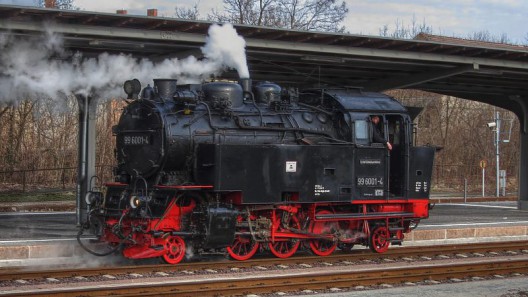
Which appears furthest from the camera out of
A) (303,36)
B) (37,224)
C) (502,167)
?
(502,167)

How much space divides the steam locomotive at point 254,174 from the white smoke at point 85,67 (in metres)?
1.13

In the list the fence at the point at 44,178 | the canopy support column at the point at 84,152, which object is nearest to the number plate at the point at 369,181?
the canopy support column at the point at 84,152

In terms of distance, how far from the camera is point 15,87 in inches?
500

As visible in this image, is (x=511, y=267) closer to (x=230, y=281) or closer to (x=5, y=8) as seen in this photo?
(x=230, y=281)

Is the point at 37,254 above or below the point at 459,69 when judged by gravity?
below

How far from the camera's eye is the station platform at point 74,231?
13.2m

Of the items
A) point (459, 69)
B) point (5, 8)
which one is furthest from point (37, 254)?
point (459, 69)

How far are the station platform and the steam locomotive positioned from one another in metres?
1.27

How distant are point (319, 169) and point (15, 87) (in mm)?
5511

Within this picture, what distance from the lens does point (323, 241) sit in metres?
14.2

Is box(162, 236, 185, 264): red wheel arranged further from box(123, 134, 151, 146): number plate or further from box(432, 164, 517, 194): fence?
box(432, 164, 517, 194): fence

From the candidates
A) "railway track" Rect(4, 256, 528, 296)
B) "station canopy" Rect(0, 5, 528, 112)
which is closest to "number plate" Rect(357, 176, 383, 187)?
"railway track" Rect(4, 256, 528, 296)

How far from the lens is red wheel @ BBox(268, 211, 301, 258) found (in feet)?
43.5

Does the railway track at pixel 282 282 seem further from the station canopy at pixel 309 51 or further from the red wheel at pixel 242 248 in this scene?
the station canopy at pixel 309 51
